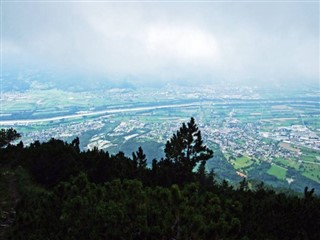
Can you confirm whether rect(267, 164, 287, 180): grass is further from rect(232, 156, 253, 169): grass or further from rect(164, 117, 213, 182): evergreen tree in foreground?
rect(164, 117, 213, 182): evergreen tree in foreground

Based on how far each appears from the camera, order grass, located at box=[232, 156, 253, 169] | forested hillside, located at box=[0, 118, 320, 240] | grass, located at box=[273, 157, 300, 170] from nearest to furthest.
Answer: forested hillside, located at box=[0, 118, 320, 240]
grass, located at box=[273, 157, 300, 170]
grass, located at box=[232, 156, 253, 169]

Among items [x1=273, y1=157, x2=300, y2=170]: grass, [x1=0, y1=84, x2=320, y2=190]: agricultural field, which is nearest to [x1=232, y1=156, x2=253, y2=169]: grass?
[x1=0, y1=84, x2=320, y2=190]: agricultural field

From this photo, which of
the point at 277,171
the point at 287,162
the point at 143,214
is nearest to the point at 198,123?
the point at 287,162

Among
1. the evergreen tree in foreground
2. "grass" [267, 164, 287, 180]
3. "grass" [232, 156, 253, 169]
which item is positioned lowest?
"grass" [267, 164, 287, 180]

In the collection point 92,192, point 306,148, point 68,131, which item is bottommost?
point 306,148

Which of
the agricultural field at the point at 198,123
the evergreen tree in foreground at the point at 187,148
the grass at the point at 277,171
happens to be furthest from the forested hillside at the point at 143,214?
the grass at the point at 277,171

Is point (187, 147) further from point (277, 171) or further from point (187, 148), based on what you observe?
point (277, 171)

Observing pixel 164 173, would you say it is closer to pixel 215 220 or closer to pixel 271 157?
pixel 215 220

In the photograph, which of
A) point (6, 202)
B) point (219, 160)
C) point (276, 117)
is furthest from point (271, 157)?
point (6, 202)
